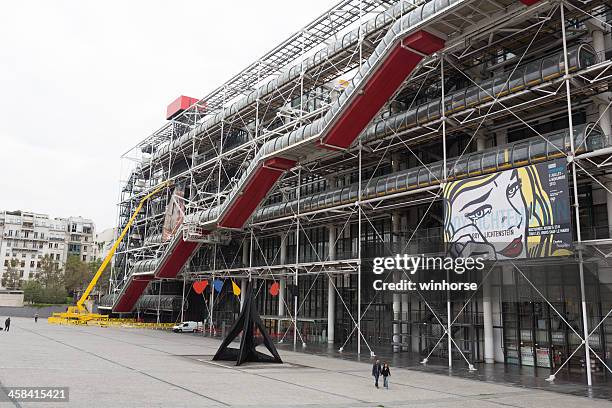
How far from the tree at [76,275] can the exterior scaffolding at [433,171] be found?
38.9 meters

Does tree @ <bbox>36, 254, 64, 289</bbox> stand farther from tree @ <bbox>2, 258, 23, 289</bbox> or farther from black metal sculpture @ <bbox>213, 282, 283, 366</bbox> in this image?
black metal sculpture @ <bbox>213, 282, 283, 366</bbox>

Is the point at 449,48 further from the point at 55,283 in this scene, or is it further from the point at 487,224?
the point at 55,283

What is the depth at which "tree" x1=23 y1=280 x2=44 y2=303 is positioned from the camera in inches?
2665

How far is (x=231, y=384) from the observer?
47.1 ft

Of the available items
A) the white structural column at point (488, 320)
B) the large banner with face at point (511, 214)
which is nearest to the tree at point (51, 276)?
the white structural column at point (488, 320)

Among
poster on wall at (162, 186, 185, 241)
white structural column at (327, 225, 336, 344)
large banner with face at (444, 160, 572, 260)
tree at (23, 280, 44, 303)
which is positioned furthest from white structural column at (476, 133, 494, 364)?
tree at (23, 280, 44, 303)

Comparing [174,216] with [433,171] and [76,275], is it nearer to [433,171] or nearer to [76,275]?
[433,171]

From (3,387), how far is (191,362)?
808 cm

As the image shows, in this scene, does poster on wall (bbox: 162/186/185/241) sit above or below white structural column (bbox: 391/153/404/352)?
above

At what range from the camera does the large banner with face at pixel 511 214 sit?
16688 millimetres

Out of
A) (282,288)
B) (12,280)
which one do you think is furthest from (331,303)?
(12,280)

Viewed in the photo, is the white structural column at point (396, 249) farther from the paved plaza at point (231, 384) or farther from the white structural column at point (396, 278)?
the paved plaza at point (231, 384)

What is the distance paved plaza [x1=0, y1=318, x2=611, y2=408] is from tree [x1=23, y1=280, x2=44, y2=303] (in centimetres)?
5220

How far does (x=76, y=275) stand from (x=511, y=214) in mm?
67160
